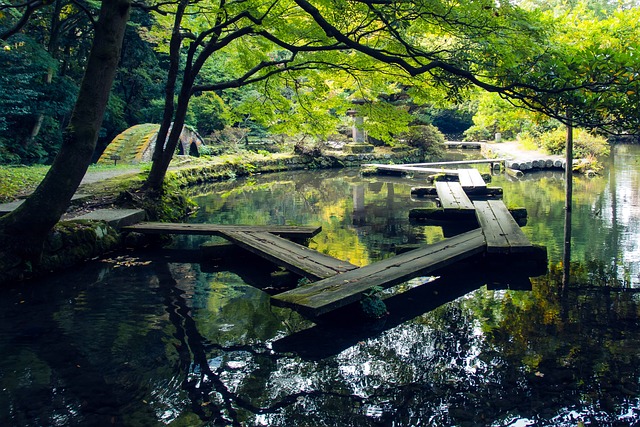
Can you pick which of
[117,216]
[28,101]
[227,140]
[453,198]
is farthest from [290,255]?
[227,140]

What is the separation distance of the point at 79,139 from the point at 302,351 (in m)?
3.80

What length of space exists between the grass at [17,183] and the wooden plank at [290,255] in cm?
464

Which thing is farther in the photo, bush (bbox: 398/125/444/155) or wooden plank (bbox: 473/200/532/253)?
bush (bbox: 398/125/444/155)

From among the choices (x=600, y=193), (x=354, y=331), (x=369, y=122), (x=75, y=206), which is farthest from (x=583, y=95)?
(x=600, y=193)

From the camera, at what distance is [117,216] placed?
9.27 metres

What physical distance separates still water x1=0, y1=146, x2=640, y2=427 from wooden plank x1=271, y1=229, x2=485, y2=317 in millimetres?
323

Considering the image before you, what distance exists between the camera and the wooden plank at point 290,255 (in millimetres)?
6441

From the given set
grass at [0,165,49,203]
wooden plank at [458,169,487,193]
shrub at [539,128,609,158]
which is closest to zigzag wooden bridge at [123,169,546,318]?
grass at [0,165,49,203]

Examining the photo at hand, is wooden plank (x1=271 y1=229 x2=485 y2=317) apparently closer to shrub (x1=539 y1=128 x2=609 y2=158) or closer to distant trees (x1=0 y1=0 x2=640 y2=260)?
distant trees (x1=0 y1=0 x2=640 y2=260)

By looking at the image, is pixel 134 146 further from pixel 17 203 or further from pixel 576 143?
pixel 576 143

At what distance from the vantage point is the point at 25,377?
171 inches

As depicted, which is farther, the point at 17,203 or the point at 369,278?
the point at 17,203

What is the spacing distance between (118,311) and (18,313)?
3.37 ft

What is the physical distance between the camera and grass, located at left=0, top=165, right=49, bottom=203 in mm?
10300
